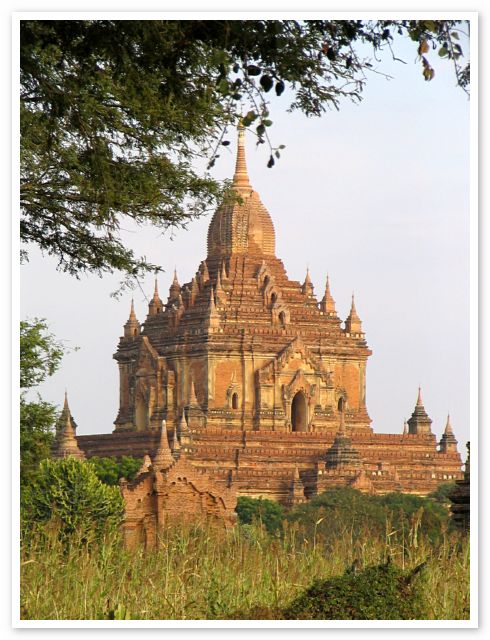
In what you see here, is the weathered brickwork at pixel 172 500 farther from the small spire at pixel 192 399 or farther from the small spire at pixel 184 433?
the small spire at pixel 192 399

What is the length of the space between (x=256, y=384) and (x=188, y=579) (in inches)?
1799

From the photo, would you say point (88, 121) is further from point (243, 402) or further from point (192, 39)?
point (243, 402)

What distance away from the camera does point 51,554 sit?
1853 cm

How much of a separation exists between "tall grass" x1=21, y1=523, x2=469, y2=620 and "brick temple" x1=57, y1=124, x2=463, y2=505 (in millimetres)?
39600

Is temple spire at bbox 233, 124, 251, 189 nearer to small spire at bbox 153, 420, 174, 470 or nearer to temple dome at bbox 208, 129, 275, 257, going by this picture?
temple dome at bbox 208, 129, 275, 257

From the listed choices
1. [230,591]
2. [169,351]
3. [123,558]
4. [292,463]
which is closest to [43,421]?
[123,558]

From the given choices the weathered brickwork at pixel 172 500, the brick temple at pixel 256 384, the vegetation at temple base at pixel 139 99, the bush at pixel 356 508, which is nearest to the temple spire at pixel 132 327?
the brick temple at pixel 256 384

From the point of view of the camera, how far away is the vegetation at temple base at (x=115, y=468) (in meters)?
55.9

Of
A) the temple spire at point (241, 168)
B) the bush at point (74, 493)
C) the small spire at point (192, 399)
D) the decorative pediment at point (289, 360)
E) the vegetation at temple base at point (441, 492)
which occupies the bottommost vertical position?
the vegetation at temple base at point (441, 492)

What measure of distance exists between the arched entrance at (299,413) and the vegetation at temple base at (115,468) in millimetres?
7009

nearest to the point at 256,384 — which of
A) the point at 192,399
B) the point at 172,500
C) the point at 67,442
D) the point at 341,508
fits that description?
the point at 192,399

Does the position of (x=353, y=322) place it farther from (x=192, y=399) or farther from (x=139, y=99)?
(x=139, y=99)

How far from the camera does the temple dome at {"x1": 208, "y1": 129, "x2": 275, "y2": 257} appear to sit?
6581 cm

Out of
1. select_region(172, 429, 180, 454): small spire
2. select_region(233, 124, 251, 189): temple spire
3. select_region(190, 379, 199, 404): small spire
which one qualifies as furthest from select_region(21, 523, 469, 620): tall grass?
select_region(233, 124, 251, 189): temple spire
